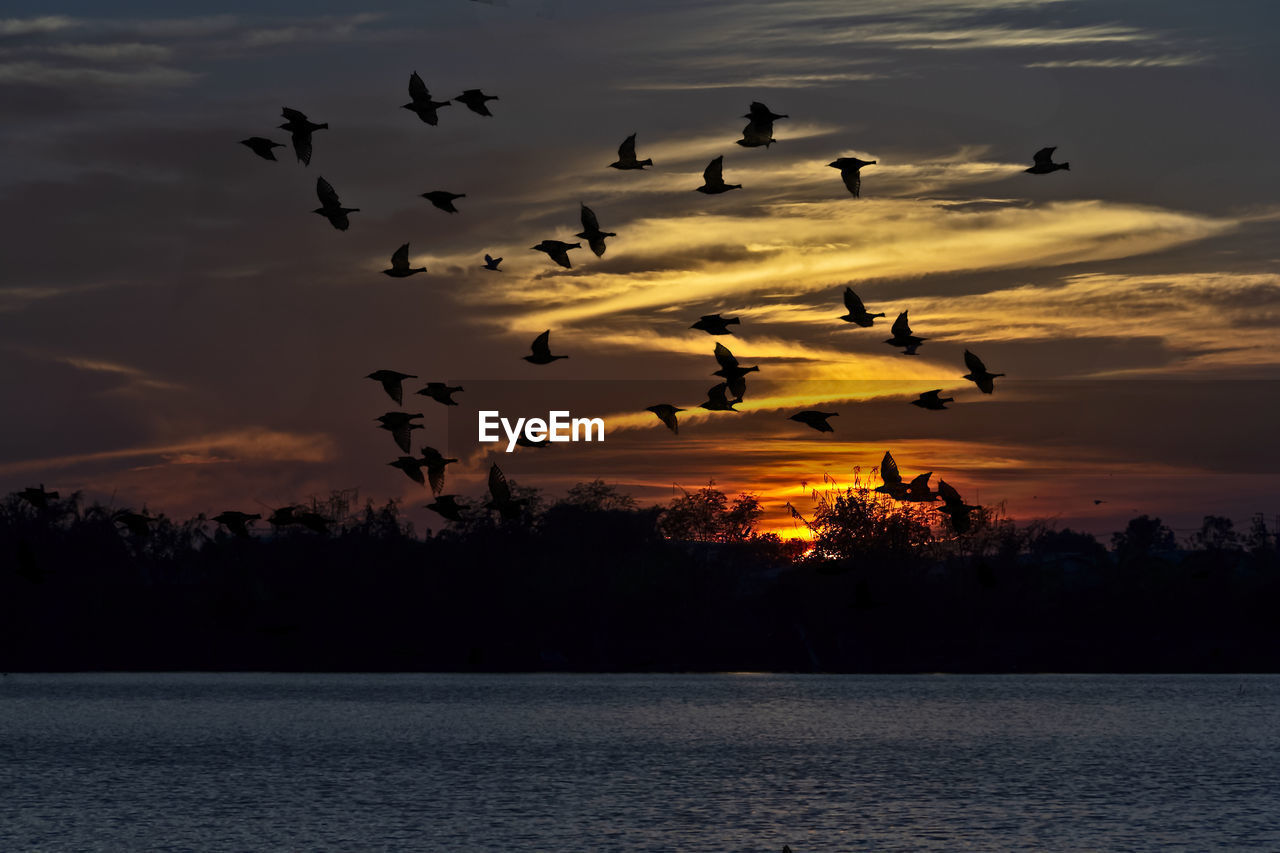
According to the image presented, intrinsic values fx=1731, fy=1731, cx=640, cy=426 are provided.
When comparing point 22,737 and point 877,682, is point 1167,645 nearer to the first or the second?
point 877,682

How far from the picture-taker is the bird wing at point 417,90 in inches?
1109

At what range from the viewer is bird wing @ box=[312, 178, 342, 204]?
28.4m

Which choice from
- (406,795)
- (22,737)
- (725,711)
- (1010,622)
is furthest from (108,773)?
(1010,622)

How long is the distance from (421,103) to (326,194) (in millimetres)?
2187

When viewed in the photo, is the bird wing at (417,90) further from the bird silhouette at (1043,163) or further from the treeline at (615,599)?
the treeline at (615,599)

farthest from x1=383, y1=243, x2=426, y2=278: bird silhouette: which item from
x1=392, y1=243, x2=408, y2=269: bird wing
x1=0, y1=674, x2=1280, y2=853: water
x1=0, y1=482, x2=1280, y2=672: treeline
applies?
x1=0, y1=482, x2=1280, y2=672: treeline

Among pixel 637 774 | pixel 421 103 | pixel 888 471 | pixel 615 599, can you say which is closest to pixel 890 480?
pixel 888 471

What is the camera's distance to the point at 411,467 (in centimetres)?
3128

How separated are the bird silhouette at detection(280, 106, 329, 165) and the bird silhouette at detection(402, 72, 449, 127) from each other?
1538mm

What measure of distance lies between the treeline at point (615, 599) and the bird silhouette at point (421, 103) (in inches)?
5675

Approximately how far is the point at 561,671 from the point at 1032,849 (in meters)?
124

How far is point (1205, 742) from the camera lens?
117 metres

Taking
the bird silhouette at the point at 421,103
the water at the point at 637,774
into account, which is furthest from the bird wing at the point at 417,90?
the water at the point at 637,774

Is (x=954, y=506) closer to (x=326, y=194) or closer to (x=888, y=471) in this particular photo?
(x=888, y=471)
